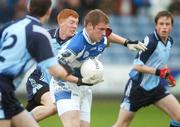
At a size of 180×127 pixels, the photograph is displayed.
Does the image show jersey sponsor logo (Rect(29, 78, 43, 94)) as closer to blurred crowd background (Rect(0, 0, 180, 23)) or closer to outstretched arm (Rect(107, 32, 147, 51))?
outstretched arm (Rect(107, 32, 147, 51))

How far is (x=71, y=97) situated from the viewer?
1141 cm

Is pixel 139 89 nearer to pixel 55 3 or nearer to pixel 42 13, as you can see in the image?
pixel 42 13

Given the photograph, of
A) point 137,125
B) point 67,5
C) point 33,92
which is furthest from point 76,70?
point 67,5

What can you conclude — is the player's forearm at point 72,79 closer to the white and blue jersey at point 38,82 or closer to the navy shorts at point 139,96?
the white and blue jersey at point 38,82

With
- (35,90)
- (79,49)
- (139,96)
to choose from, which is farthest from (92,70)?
(139,96)

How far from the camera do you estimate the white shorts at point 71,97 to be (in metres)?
11.3

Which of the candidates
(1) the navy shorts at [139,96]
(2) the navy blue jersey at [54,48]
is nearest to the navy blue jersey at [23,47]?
(2) the navy blue jersey at [54,48]

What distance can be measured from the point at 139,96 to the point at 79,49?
87.9 inches

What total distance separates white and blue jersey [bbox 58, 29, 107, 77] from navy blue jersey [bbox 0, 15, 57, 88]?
1.43 metres

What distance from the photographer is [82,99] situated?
38.0ft

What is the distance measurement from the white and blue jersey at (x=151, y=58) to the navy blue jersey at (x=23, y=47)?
324 centimetres

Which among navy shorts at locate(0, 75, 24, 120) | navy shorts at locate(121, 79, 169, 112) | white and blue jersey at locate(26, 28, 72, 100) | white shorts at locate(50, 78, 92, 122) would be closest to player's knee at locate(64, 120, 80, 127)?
white shorts at locate(50, 78, 92, 122)

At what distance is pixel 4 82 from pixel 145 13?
14.1 metres

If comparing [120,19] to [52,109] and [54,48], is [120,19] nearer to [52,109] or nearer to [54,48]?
[52,109]
